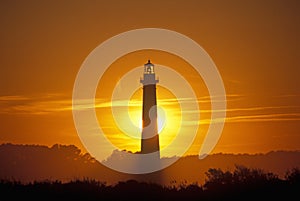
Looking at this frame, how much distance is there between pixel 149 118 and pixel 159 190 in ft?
73.4

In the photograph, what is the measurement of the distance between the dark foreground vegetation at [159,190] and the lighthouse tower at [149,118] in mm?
20174

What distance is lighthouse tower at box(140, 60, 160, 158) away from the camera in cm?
5434

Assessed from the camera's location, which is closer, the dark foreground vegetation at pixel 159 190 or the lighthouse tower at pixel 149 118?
the dark foreground vegetation at pixel 159 190

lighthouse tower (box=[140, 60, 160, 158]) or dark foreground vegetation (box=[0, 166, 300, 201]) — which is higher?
lighthouse tower (box=[140, 60, 160, 158])

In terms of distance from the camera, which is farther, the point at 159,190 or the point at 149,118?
the point at 149,118

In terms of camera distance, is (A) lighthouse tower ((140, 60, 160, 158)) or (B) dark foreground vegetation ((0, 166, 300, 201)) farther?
(A) lighthouse tower ((140, 60, 160, 158))

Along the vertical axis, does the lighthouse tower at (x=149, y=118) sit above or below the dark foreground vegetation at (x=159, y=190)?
above

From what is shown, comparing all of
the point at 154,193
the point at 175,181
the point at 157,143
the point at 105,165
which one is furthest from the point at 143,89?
the point at 154,193

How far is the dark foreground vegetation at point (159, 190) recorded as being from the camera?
30.7 metres

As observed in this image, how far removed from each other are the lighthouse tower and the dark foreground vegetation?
2017cm

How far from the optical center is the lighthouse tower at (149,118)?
2139 inches

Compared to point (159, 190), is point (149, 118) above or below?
above

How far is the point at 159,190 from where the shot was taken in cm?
3259

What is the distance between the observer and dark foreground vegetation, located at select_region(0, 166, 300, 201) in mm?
30719
